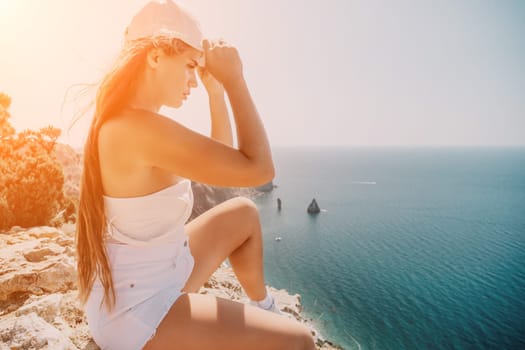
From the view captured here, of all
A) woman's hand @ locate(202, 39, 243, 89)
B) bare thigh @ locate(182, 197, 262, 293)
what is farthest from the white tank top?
woman's hand @ locate(202, 39, 243, 89)

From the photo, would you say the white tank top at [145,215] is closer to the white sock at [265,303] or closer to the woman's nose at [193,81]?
the woman's nose at [193,81]

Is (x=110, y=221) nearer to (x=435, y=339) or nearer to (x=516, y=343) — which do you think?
(x=435, y=339)

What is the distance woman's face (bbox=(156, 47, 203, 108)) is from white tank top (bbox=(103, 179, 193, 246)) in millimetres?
469

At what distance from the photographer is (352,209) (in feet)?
231

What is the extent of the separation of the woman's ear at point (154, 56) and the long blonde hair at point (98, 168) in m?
0.02

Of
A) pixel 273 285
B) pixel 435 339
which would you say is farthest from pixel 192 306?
pixel 273 285

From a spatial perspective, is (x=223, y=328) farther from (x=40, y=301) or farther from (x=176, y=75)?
(x=40, y=301)

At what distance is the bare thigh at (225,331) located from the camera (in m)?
1.46

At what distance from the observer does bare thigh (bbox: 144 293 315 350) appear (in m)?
1.46

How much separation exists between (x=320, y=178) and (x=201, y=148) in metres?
125

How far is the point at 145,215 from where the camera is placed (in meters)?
1.63

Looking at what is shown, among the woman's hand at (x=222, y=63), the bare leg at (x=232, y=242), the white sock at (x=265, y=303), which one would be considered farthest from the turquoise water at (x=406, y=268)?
the woman's hand at (x=222, y=63)

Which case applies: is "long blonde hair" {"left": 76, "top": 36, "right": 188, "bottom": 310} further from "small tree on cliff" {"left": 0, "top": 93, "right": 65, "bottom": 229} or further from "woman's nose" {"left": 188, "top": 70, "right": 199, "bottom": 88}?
"small tree on cliff" {"left": 0, "top": 93, "right": 65, "bottom": 229}

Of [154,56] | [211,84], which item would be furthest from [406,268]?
[154,56]
